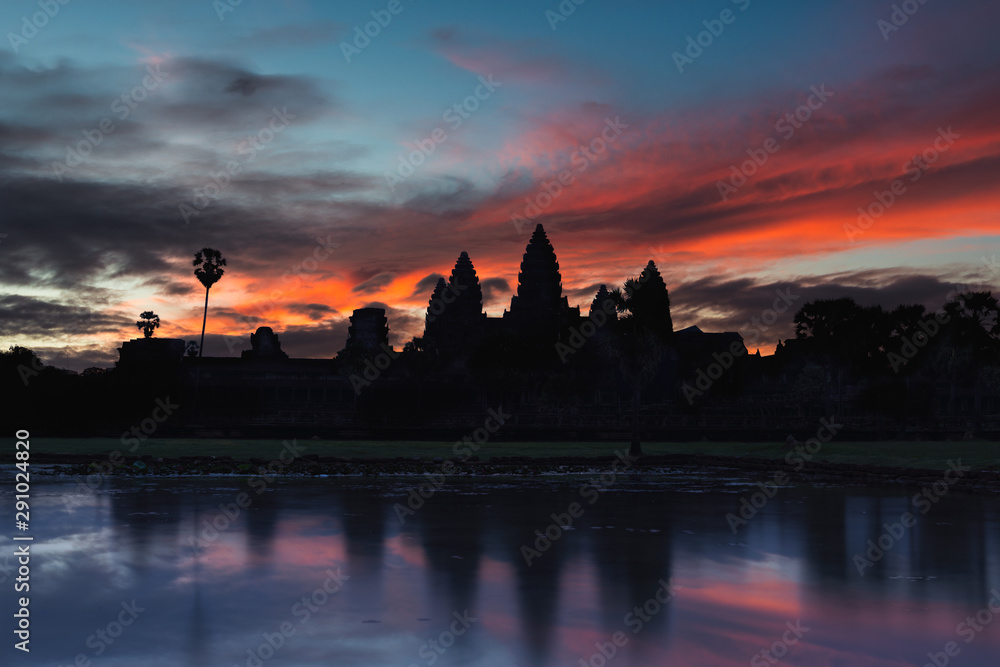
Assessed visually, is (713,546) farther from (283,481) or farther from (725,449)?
(725,449)

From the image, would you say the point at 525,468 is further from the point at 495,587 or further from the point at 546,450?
the point at 495,587

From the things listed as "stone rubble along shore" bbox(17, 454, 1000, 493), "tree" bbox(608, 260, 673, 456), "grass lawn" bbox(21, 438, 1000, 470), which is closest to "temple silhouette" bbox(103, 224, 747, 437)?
"grass lawn" bbox(21, 438, 1000, 470)

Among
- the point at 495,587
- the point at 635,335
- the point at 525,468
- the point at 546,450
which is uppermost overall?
the point at 635,335

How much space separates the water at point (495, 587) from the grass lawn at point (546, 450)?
68.4 ft

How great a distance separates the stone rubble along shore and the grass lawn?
15.2 ft

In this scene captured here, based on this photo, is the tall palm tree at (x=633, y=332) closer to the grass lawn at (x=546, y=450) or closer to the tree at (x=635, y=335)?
the tree at (x=635, y=335)

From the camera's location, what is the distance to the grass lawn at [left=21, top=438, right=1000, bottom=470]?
40.1m

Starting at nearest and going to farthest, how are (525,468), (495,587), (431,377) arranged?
(495,587) → (525,468) → (431,377)

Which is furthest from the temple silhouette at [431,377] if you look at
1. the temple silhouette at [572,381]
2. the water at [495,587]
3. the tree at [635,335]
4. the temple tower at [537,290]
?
the water at [495,587]

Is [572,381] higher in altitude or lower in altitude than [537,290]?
lower

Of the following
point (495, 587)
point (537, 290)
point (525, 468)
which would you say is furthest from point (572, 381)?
point (495, 587)

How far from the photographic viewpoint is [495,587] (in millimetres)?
10820

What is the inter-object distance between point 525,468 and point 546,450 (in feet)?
61.9

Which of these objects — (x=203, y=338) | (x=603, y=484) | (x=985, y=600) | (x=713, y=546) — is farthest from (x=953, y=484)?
(x=203, y=338)
